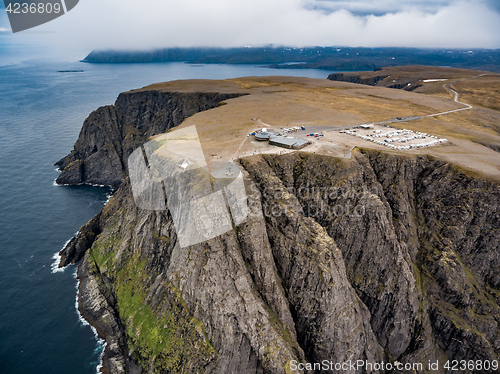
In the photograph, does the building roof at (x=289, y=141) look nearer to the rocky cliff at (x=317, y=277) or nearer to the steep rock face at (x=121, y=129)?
the rocky cliff at (x=317, y=277)

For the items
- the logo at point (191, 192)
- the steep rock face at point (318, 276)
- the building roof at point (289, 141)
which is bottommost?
the steep rock face at point (318, 276)

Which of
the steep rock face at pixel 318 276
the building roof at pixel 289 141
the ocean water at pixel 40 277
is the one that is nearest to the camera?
the steep rock face at pixel 318 276

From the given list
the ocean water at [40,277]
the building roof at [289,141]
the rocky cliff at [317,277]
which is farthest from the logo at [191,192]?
the ocean water at [40,277]

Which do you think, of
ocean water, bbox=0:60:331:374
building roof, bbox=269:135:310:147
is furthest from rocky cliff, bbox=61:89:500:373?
building roof, bbox=269:135:310:147

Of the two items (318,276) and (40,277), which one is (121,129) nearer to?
(40,277)

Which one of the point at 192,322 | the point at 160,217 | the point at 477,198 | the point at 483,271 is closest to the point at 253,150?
the point at 160,217

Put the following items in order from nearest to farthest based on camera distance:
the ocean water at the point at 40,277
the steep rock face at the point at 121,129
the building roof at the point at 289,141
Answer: the ocean water at the point at 40,277
the building roof at the point at 289,141
the steep rock face at the point at 121,129
